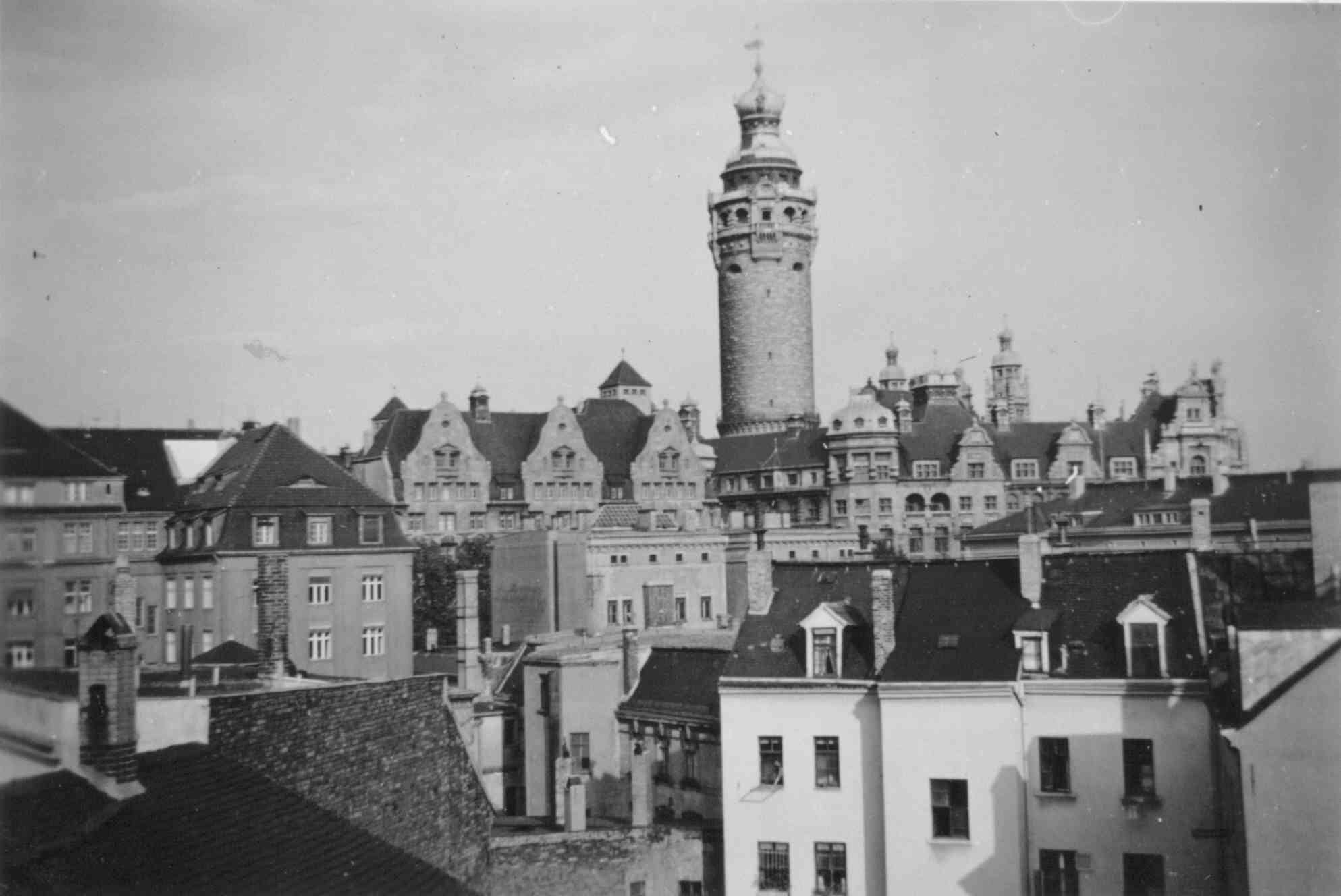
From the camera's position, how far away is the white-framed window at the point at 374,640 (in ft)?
98.6

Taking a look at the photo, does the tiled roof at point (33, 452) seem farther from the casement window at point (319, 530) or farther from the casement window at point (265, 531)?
the casement window at point (319, 530)

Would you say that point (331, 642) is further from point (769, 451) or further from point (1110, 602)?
point (769, 451)

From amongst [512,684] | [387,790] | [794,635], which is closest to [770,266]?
[512,684]

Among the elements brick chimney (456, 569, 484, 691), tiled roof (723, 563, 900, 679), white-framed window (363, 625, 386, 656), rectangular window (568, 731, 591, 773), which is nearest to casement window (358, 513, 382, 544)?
white-framed window (363, 625, 386, 656)

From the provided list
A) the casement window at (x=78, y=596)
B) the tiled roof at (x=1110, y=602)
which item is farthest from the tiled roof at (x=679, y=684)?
the casement window at (x=78, y=596)

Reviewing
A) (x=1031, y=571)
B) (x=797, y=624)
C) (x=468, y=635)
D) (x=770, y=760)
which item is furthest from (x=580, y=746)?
(x=1031, y=571)

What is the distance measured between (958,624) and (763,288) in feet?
160

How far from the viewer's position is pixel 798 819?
2014cm

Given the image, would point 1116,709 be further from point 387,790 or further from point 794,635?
point 387,790

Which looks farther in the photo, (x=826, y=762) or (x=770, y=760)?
(x=770, y=760)

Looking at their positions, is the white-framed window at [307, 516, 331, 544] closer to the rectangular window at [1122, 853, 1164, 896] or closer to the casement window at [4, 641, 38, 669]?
the rectangular window at [1122, 853, 1164, 896]

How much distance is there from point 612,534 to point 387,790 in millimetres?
28761

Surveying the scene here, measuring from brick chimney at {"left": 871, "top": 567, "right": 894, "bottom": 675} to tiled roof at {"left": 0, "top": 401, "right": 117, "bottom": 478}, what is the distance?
39.8ft

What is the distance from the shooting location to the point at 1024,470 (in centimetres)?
5988
